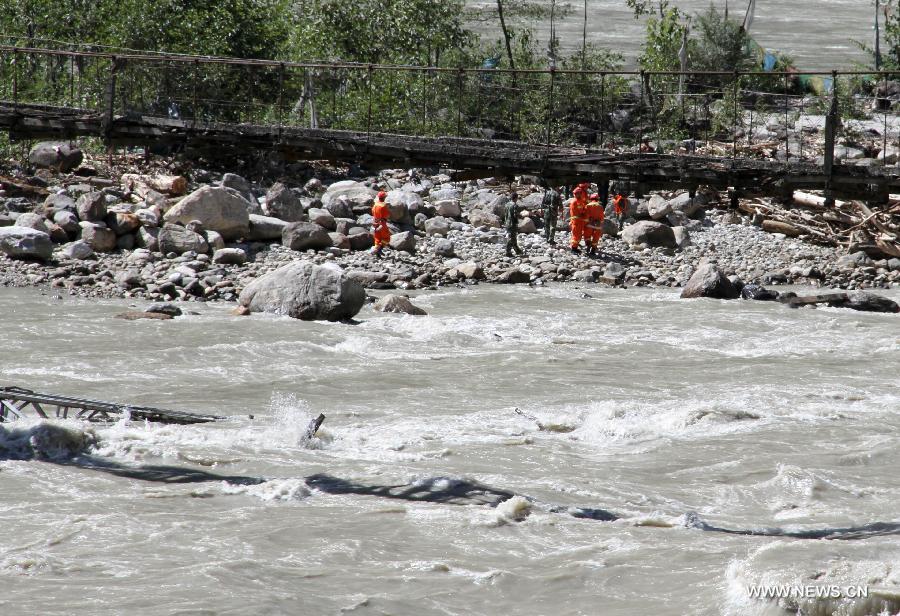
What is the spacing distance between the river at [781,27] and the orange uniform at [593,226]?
22.1 meters

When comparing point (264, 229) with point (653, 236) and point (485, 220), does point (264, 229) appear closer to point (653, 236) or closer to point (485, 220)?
point (485, 220)

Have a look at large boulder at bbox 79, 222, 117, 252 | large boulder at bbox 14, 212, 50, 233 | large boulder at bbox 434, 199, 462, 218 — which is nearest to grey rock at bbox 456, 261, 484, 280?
large boulder at bbox 434, 199, 462, 218

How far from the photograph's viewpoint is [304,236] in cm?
1678

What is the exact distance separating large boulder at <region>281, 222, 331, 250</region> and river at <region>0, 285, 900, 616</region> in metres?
3.21

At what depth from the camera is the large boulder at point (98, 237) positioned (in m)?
15.9

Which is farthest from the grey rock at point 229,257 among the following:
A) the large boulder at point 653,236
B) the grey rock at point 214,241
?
the large boulder at point 653,236

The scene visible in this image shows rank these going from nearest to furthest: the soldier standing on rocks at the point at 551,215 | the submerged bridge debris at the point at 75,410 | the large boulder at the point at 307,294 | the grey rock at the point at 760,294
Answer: the submerged bridge debris at the point at 75,410
the large boulder at the point at 307,294
the grey rock at the point at 760,294
the soldier standing on rocks at the point at 551,215

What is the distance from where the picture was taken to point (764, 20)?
1884 inches

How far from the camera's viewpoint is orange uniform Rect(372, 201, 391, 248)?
16.8 metres

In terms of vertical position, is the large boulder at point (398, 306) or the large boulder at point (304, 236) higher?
the large boulder at point (304, 236)

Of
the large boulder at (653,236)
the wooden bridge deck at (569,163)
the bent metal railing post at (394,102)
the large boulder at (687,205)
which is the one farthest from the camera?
the bent metal railing post at (394,102)

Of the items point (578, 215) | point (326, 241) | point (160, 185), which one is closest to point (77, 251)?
point (160, 185)

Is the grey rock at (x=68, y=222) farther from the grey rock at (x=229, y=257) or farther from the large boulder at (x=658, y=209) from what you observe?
the large boulder at (x=658, y=209)

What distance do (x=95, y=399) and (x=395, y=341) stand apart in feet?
12.4
